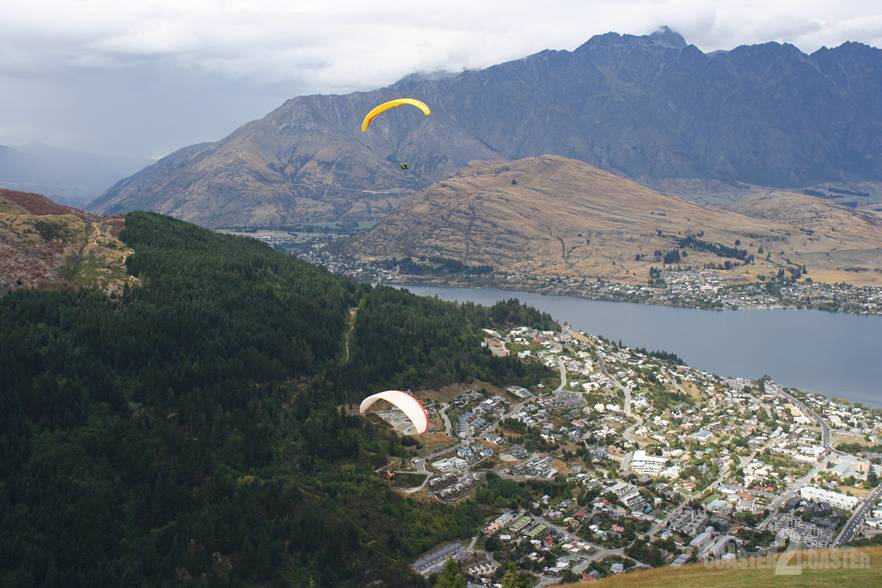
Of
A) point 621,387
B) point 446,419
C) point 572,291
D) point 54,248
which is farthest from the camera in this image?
point 572,291

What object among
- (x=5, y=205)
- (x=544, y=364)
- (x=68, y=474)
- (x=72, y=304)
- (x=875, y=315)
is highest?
(x=5, y=205)

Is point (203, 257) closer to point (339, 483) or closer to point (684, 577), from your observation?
point (339, 483)

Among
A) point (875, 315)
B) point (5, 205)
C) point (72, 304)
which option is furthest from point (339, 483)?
point (875, 315)

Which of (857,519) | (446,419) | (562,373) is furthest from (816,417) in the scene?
(446,419)

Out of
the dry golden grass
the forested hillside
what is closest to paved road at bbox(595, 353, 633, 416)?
the forested hillside

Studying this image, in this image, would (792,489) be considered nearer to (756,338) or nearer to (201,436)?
(201,436)

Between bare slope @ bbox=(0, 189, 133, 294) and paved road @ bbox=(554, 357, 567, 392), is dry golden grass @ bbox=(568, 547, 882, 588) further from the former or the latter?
bare slope @ bbox=(0, 189, 133, 294)
